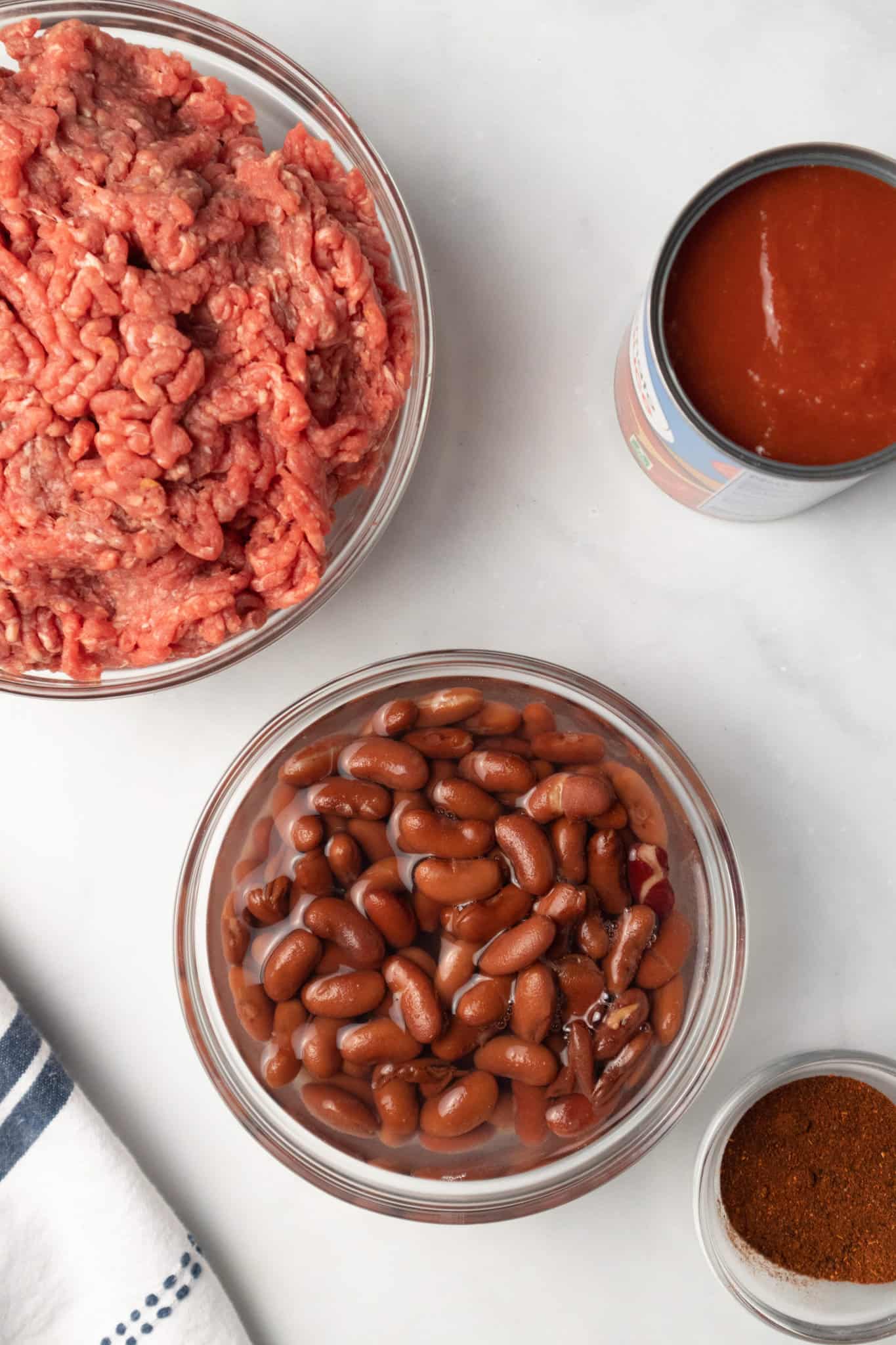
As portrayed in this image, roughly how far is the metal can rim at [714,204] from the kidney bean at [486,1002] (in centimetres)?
57

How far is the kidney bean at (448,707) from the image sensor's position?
116 centimetres

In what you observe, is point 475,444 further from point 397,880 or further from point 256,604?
point 397,880

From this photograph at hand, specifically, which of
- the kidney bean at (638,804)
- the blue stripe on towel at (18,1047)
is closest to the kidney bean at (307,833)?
the kidney bean at (638,804)

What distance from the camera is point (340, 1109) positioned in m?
1.11

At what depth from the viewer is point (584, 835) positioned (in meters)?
1.12

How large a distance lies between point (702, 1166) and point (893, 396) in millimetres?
877

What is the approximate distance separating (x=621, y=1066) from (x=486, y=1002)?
0.53 feet

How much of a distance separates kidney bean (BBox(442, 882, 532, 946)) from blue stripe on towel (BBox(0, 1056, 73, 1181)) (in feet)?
1.81

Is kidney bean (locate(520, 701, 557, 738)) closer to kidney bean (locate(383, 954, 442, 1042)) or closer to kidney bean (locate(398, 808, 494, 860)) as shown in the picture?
kidney bean (locate(398, 808, 494, 860))

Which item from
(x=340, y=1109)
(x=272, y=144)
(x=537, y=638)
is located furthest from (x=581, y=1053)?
(x=272, y=144)

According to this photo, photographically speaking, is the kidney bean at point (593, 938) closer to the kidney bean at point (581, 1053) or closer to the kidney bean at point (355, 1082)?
the kidney bean at point (581, 1053)

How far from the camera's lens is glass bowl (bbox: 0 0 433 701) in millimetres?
1177

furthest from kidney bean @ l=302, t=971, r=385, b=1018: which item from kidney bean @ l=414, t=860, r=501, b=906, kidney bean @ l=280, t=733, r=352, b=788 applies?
kidney bean @ l=280, t=733, r=352, b=788

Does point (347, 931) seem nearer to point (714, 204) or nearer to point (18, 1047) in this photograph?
point (18, 1047)
